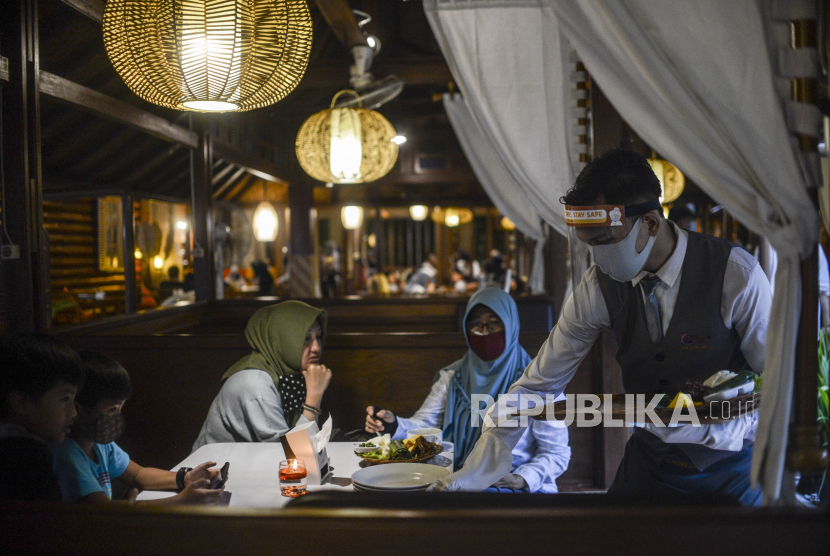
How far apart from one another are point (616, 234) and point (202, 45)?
1502 millimetres

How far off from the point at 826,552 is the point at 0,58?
3.65 m

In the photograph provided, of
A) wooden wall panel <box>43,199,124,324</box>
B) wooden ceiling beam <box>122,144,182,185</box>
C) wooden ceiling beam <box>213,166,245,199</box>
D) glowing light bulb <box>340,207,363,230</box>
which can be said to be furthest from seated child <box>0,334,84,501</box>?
glowing light bulb <box>340,207,363,230</box>

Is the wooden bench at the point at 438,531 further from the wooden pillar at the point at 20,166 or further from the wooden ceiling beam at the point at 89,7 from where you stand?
the wooden ceiling beam at the point at 89,7

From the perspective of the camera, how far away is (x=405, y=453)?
216 centimetres

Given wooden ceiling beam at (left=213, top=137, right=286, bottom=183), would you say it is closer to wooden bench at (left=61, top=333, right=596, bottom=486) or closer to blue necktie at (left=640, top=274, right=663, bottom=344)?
wooden bench at (left=61, top=333, right=596, bottom=486)

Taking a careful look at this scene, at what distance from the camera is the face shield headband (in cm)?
164

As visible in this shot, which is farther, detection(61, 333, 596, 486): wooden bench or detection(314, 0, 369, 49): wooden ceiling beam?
detection(314, 0, 369, 49): wooden ceiling beam

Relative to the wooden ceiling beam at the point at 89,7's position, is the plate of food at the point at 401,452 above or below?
below

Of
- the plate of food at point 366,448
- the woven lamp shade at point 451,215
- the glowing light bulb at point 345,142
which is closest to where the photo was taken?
the plate of food at point 366,448

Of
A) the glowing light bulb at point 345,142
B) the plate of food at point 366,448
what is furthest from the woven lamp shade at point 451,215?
the plate of food at point 366,448

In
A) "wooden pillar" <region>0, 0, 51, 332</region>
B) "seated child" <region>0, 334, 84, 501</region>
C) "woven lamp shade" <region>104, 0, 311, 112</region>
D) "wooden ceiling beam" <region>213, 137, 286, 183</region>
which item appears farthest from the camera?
"wooden ceiling beam" <region>213, 137, 286, 183</region>

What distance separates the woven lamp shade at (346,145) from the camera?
4.83m

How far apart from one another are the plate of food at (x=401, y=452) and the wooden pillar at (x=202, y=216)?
369 centimetres

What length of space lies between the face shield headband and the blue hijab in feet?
2.91
